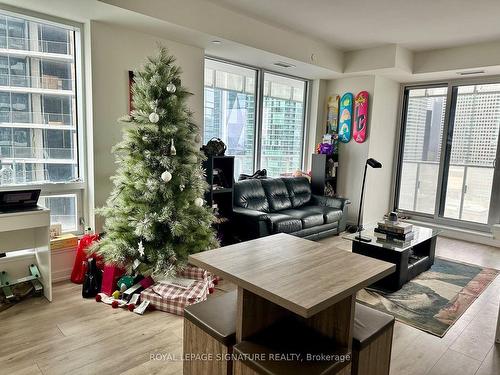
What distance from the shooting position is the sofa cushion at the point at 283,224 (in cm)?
429

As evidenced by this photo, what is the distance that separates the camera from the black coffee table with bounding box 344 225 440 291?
3.48m

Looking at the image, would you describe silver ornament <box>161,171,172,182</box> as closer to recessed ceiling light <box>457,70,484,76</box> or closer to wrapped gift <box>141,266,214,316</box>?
wrapped gift <box>141,266,214,316</box>

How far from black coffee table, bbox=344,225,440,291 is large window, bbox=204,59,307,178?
7.56 ft

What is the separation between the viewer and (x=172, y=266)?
320cm

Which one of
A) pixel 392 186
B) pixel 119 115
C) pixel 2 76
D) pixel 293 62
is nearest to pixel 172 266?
pixel 119 115

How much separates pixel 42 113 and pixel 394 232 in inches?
150

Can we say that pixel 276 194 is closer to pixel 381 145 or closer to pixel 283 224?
pixel 283 224

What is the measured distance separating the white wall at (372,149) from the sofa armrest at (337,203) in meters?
0.65

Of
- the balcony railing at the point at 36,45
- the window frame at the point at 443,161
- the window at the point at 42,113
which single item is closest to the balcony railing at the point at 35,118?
the window at the point at 42,113

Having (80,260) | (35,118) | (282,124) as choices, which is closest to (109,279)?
(80,260)

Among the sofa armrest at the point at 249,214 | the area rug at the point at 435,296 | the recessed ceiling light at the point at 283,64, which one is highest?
the recessed ceiling light at the point at 283,64

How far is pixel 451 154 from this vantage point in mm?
5840

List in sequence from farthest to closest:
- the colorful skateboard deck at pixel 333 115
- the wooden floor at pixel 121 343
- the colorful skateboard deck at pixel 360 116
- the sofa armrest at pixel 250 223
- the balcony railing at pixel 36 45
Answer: the colorful skateboard deck at pixel 333 115 < the colorful skateboard deck at pixel 360 116 < the sofa armrest at pixel 250 223 < the balcony railing at pixel 36 45 < the wooden floor at pixel 121 343

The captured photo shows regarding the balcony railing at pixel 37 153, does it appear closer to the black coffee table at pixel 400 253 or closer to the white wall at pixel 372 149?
the black coffee table at pixel 400 253
